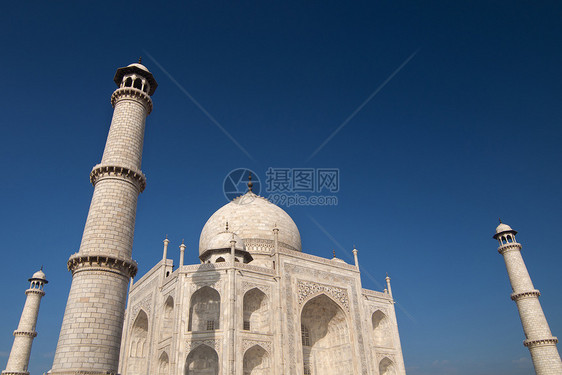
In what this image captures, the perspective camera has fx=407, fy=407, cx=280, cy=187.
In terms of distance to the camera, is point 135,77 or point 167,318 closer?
point 135,77

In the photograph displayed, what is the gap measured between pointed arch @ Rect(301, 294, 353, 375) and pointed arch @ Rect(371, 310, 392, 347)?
3.04 meters

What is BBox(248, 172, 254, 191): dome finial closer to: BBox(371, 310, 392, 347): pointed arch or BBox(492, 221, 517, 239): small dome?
BBox(371, 310, 392, 347): pointed arch

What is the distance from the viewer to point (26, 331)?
2784cm

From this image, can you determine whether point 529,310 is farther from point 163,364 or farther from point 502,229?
point 163,364

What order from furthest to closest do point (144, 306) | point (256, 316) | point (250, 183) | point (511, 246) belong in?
1. point (250, 183)
2. point (511, 246)
3. point (144, 306)
4. point (256, 316)

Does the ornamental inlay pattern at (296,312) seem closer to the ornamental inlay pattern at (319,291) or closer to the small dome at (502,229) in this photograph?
the ornamental inlay pattern at (319,291)

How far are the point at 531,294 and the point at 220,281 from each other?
20.4 metres

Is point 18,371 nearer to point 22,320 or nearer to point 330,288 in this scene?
point 22,320

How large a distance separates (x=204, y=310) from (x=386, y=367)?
11744mm

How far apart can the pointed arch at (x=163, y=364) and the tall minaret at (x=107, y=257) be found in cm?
823

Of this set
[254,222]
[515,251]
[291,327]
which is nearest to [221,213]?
[254,222]

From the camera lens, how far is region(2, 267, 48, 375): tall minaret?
87.5 feet

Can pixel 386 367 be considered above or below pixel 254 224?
below

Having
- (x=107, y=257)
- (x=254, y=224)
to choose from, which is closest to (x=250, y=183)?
(x=254, y=224)
